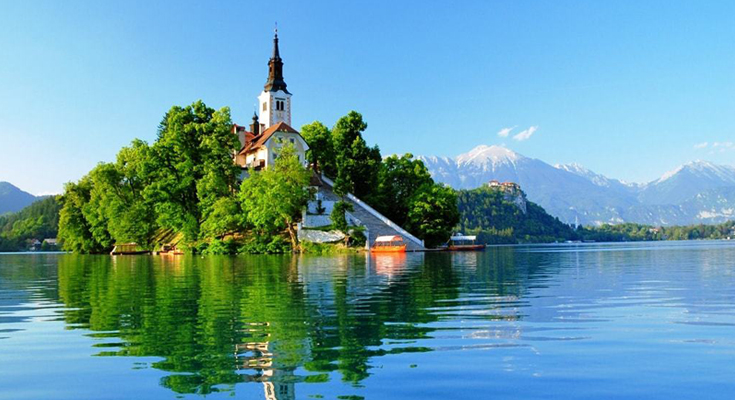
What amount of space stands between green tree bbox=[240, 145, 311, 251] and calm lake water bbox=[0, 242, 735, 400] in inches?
1893

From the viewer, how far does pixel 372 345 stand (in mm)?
10734

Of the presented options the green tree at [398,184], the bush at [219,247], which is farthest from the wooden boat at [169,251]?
the green tree at [398,184]

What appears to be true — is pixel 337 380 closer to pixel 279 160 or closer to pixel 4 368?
pixel 4 368

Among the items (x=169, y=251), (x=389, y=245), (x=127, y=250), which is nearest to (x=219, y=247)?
(x=169, y=251)

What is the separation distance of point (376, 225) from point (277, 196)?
1349cm

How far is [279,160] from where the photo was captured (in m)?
73.2

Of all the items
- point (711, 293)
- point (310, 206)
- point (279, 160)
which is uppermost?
point (279, 160)

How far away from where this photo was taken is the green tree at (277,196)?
69.2 metres

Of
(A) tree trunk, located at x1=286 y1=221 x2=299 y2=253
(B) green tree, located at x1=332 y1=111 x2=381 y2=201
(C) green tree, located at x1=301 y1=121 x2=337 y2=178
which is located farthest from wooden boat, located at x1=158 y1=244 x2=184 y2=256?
(C) green tree, located at x1=301 y1=121 x2=337 y2=178

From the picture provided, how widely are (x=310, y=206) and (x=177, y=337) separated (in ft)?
218

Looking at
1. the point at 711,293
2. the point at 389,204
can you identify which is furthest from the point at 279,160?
the point at 711,293

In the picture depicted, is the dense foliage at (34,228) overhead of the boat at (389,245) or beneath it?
overhead

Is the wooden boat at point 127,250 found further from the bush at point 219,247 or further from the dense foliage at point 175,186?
the bush at point 219,247

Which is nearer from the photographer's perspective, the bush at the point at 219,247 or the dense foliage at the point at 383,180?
the bush at the point at 219,247
